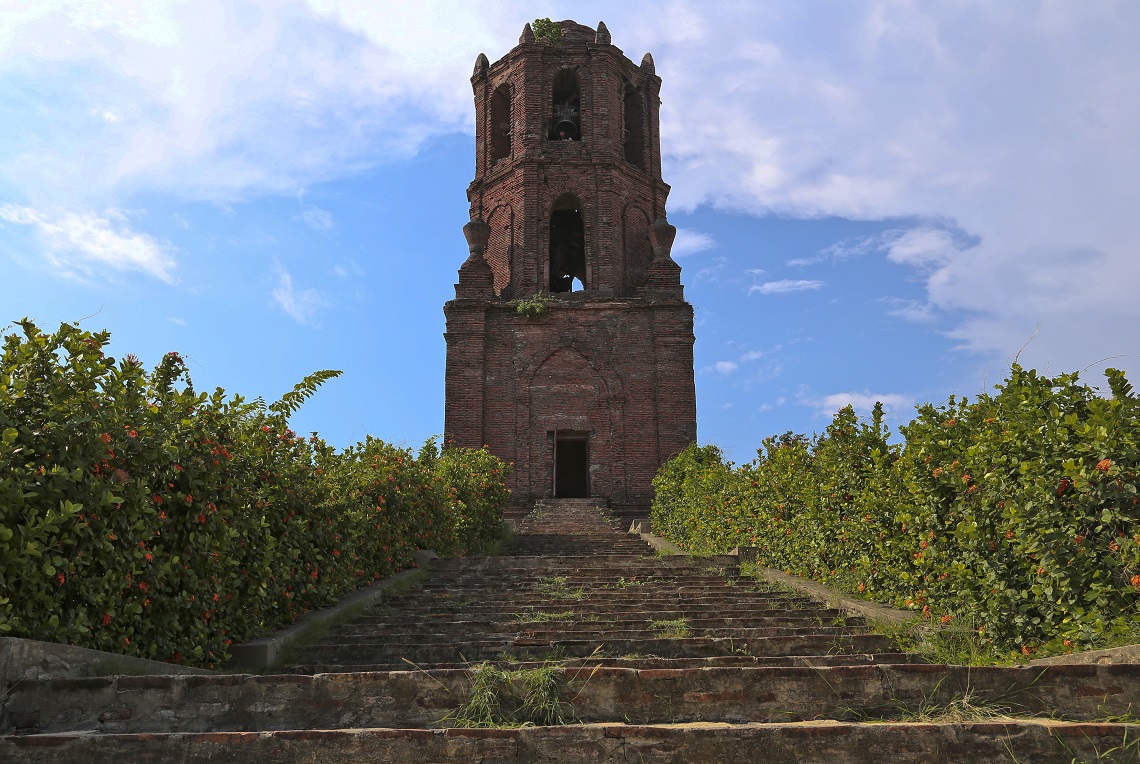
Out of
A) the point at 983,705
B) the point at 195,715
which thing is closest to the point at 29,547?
the point at 195,715

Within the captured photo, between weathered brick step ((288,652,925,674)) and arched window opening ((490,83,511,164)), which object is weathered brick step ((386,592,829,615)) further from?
arched window opening ((490,83,511,164))

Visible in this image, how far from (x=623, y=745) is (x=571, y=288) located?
23337 millimetres

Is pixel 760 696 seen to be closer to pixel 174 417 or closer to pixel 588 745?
pixel 588 745

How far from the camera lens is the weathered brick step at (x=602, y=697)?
423 cm

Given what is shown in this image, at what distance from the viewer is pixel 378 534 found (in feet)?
31.8

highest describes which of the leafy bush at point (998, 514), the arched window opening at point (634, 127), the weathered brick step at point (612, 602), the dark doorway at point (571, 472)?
the arched window opening at point (634, 127)

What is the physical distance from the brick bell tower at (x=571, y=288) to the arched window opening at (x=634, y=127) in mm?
44

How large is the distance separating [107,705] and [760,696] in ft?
11.3

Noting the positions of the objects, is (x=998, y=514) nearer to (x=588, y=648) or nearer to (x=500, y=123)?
(x=588, y=648)

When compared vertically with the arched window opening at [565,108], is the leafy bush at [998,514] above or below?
below

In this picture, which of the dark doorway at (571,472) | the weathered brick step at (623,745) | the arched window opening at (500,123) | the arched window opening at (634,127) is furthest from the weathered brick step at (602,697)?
the arched window opening at (634,127)

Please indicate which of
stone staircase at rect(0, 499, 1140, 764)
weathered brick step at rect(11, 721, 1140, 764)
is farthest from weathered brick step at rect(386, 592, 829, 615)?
weathered brick step at rect(11, 721, 1140, 764)

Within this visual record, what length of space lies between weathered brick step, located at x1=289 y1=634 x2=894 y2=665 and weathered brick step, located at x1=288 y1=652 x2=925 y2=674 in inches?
8.8

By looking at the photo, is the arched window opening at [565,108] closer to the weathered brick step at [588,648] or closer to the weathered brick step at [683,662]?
the weathered brick step at [588,648]
